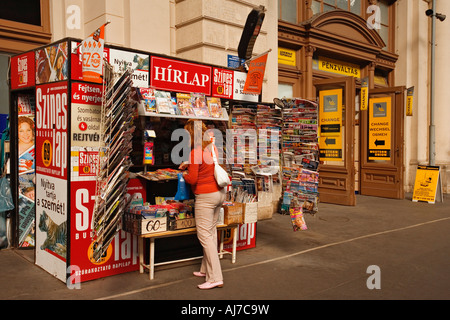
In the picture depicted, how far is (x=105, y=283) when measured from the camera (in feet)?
14.7

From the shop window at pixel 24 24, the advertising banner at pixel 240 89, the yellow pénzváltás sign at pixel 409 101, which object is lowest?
the advertising banner at pixel 240 89

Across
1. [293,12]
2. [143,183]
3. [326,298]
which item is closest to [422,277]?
[326,298]

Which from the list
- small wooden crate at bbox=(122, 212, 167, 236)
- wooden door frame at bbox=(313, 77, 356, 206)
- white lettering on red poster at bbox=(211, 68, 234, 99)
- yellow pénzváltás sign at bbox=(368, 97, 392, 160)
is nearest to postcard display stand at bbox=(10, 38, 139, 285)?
small wooden crate at bbox=(122, 212, 167, 236)

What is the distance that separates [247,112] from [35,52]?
3022 millimetres

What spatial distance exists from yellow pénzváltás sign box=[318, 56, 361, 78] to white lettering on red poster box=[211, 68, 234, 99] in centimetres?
609

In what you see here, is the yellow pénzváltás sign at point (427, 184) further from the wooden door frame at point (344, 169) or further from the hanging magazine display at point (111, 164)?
the hanging magazine display at point (111, 164)

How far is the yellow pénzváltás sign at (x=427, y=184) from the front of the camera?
1110 cm

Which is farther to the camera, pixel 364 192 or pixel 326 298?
pixel 364 192

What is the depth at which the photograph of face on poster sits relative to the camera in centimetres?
439

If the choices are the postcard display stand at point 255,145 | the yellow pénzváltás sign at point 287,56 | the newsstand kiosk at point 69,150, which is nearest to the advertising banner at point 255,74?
the postcard display stand at point 255,145

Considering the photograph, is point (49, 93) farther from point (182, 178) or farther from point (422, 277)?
point (422, 277)

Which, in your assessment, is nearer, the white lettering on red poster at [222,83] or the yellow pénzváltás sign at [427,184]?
the white lettering on red poster at [222,83]

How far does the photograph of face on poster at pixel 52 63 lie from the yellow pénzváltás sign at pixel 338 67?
8.26 m

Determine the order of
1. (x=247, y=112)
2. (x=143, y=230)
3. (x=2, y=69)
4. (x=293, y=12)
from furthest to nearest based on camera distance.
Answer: (x=293, y=12) → (x=2, y=69) → (x=247, y=112) → (x=143, y=230)
